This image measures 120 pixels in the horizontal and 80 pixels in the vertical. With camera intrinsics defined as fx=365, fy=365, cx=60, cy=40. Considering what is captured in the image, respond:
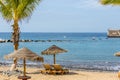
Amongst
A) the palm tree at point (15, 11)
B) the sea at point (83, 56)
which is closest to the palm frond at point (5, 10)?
the palm tree at point (15, 11)

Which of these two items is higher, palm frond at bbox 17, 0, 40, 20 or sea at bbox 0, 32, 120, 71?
palm frond at bbox 17, 0, 40, 20

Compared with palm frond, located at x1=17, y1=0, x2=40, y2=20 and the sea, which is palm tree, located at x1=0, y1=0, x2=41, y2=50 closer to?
palm frond, located at x1=17, y1=0, x2=40, y2=20

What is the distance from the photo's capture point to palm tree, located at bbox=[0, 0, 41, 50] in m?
24.6

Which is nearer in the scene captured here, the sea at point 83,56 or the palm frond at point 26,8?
the palm frond at point 26,8

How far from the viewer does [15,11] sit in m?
24.7

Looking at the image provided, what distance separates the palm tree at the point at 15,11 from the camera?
24.6 m

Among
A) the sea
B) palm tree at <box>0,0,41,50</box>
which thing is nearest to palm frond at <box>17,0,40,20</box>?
palm tree at <box>0,0,41,50</box>

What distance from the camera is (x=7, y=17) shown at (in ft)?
82.6

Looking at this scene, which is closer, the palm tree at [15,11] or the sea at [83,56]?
the palm tree at [15,11]

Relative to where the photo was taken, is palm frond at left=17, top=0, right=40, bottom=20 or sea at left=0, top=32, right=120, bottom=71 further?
sea at left=0, top=32, right=120, bottom=71

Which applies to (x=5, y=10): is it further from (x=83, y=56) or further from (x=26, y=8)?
(x=83, y=56)

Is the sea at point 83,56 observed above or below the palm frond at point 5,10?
below

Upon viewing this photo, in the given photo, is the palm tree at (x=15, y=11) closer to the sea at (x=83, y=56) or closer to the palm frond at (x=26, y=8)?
the palm frond at (x=26, y=8)

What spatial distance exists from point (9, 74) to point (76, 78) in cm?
414
